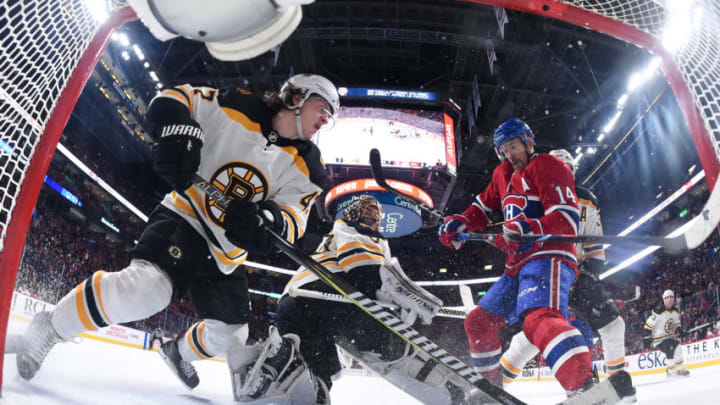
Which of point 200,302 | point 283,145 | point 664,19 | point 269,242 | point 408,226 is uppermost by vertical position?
point 408,226

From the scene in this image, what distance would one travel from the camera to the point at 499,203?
2164 millimetres

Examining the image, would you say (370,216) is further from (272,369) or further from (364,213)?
(272,369)

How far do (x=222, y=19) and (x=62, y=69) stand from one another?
2.65 ft

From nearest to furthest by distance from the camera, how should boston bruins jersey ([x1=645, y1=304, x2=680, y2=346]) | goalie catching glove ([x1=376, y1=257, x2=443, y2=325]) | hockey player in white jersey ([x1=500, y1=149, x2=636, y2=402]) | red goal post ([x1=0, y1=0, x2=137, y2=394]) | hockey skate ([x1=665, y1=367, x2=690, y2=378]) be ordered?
red goal post ([x1=0, y1=0, x2=137, y2=394]) < goalie catching glove ([x1=376, y1=257, x2=443, y2=325]) < hockey player in white jersey ([x1=500, y1=149, x2=636, y2=402]) < hockey skate ([x1=665, y1=367, x2=690, y2=378]) < boston bruins jersey ([x1=645, y1=304, x2=680, y2=346])

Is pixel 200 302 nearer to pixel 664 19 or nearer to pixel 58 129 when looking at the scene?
pixel 58 129

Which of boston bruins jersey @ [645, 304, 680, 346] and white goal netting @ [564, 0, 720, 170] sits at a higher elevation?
white goal netting @ [564, 0, 720, 170]

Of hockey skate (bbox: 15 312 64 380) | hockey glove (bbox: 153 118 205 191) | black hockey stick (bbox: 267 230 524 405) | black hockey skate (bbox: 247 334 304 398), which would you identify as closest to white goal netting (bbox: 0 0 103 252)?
hockey glove (bbox: 153 118 205 191)

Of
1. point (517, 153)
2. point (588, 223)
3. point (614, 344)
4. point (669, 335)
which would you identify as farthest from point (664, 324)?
point (517, 153)

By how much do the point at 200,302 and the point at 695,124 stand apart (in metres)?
1.55

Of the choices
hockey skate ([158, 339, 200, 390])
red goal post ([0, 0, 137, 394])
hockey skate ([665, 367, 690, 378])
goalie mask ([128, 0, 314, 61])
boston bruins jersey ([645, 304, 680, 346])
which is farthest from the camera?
boston bruins jersey ([645, 304, 680, 346])

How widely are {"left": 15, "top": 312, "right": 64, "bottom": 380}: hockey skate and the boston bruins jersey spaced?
18.4ft

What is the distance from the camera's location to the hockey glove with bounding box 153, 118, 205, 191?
1.28 meters

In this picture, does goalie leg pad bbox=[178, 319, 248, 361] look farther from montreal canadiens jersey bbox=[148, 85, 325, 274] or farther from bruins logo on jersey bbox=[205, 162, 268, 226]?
bruins logo on jersey bbox=[205, 162, 268, 226]

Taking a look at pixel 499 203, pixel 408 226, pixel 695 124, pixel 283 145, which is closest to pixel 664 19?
pixel 695 124
